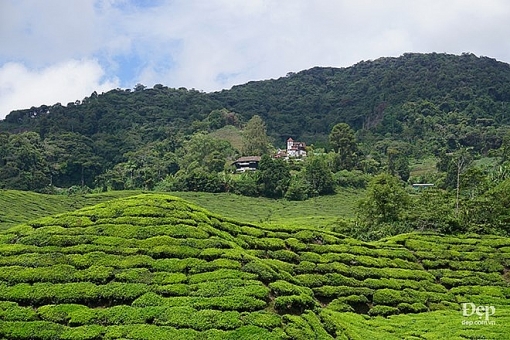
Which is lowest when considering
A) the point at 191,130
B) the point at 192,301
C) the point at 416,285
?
the point at 416,285

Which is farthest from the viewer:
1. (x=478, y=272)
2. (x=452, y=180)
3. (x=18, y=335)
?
(x=452, y=180)

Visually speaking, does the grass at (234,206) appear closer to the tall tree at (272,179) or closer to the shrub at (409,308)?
the tall tree at (272,179)

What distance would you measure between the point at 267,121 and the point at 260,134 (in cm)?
5334

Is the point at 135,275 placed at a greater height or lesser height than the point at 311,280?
greater

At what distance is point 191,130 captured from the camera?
495ft

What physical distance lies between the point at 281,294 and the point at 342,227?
30.3m

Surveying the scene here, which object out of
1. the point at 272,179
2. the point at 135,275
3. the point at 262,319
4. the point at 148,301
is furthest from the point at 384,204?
the point at 272,179

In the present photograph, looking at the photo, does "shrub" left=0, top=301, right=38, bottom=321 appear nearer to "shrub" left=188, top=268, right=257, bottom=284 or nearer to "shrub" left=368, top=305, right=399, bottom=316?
"shrub" left=188, top=268, right=257, bottom=284

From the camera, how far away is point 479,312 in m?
27.3

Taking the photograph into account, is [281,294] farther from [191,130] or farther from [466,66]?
[466,66]

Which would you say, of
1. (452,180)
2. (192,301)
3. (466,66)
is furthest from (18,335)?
(466,66)

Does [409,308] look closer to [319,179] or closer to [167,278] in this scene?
[167,278]

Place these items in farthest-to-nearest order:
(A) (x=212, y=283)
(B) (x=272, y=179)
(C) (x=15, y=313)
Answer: (B) (x=272, y=179)
(A) (x=212, y=283)
(C) (x=15, y=313)

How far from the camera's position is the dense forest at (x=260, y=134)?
103 metres
